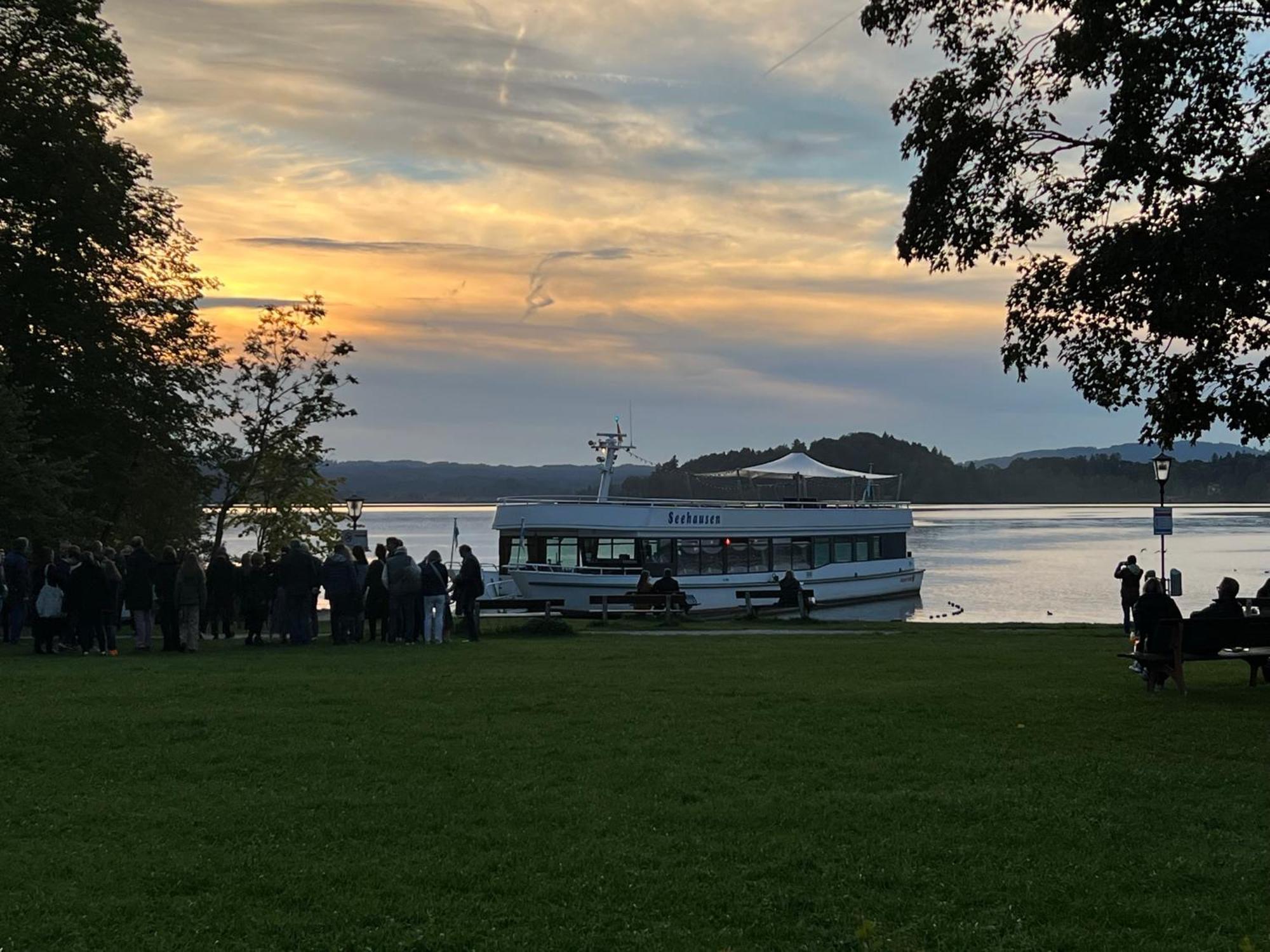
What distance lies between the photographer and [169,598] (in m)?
19.4

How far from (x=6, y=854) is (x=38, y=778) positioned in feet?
6.40

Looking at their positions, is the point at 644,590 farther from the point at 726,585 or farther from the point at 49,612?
the point at 49,612

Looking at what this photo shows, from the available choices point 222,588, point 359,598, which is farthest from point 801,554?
point 222,588

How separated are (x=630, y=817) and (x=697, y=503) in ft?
103

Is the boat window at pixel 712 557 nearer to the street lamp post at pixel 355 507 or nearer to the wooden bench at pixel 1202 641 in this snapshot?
the street lamp post at pixel 355 507

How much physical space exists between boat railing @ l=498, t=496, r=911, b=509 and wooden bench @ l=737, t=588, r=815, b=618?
3.08 m

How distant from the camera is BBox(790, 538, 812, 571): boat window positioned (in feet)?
135

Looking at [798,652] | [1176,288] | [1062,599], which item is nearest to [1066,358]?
[1176,288]

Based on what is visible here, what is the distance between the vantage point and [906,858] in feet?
22.2

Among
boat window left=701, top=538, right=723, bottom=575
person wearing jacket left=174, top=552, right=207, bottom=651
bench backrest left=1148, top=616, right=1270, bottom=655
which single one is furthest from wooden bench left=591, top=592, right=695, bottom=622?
bench backrest left=1148, top=616, right=1270, bottom=655

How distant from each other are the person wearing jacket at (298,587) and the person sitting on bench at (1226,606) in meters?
13.1

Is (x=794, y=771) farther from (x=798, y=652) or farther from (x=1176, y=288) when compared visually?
(x=798, y=652)

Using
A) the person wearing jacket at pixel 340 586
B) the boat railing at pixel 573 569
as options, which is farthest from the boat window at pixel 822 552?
the person wearing jacket at pixel 340 586

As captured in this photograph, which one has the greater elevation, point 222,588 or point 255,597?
point 222,588
